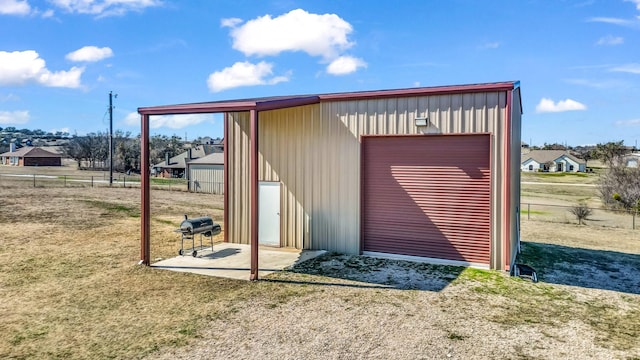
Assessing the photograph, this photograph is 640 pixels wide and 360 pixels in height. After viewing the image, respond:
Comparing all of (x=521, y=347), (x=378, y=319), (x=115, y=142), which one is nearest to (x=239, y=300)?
(x=378, y=319)

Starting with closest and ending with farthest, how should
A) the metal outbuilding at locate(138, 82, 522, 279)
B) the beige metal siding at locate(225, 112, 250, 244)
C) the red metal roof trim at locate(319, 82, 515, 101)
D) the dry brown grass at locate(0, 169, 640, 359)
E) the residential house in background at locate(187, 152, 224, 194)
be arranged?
the dry brown grass at locate(0, 169, 640, 359)
the red metal roof trim at locate(319, 82, 515, 101)
the metal outbuilding at locate(138, 82, 522, 279)
the beige metal siding at locate(225, 112, 250, 244)
the residential house in background at locate(187, 152, 224, 194)

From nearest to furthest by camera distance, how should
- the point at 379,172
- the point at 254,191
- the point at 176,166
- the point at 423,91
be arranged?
the point at 254,191 < the point at 423,91 < the point at 379,172 < the point at 176,166

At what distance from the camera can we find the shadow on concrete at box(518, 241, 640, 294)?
7516 mm

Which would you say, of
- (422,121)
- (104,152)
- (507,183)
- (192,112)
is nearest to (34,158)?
(104,152)

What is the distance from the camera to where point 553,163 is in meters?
61.5

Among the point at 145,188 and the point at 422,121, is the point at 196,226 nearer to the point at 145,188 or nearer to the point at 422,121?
the point at 145,188

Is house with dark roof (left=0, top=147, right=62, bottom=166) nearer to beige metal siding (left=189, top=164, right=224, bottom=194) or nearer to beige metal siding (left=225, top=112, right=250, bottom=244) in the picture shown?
beige metal siding (left=189, top=164, right=224, bottom=194)

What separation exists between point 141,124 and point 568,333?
25.9 feet

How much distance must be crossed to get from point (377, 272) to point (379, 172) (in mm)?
2276

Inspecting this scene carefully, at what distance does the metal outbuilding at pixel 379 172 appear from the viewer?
8.00 m

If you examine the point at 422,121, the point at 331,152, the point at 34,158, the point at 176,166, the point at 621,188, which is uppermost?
the point at 34,158

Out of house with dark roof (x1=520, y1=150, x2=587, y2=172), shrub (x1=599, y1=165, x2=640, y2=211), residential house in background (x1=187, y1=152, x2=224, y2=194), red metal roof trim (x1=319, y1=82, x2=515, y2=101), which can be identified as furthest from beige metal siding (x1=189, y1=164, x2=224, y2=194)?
house with dark roof (x1=520, y1=150, x2=587, y2=172)

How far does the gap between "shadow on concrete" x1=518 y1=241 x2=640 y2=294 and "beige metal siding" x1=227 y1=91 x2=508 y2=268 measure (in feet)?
4.25

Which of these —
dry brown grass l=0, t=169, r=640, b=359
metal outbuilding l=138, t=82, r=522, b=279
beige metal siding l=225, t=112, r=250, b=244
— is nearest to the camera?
dry brown grass l=0, t=169, r=640, b=359
